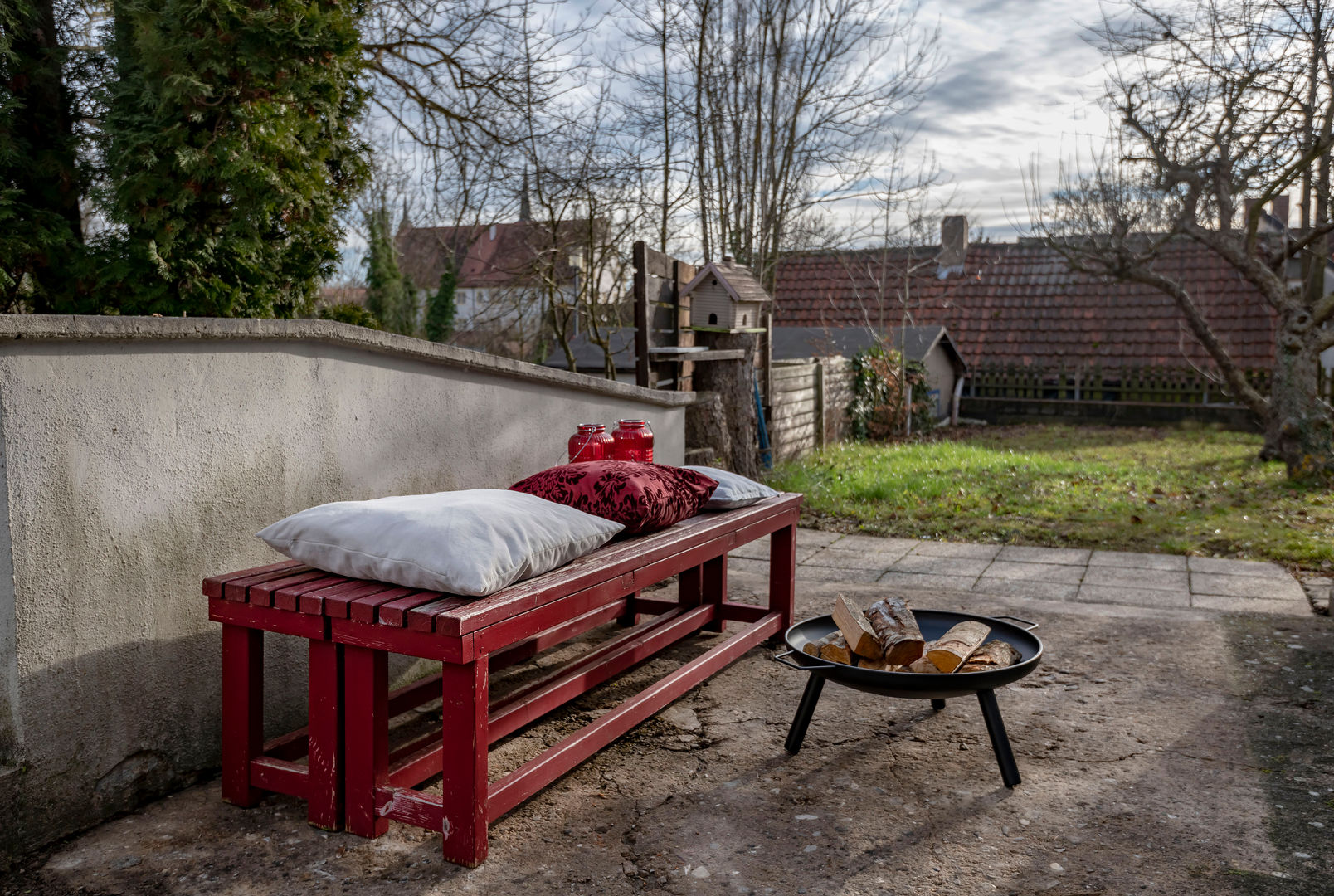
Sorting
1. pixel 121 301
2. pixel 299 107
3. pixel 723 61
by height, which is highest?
pixel 723 61

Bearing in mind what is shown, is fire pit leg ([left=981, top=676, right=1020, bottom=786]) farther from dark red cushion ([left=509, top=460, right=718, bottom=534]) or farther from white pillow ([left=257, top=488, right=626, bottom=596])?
white pillow ([left=257, top=488, right=626, bottom=596])

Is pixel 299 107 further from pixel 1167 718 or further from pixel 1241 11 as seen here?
pixel 1241 11

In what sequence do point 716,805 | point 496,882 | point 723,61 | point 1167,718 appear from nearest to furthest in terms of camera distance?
point 496,882 → point 716,805 → point 1167,718 → point 723,61

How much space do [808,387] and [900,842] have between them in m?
8.77

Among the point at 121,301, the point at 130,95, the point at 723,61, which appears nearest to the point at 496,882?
the point at 121,301

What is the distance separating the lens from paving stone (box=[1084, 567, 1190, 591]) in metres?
5.70

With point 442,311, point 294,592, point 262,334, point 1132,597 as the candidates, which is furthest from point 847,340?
point 294,592

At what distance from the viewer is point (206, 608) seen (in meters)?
2.93

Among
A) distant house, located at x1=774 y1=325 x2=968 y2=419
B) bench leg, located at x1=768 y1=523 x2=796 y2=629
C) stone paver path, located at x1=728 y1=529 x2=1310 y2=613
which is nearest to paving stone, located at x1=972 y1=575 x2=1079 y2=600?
stone paver path, located at x1=728 y1=529 x2=1310 y2=613

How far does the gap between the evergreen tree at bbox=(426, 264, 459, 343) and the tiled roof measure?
20.5 feet

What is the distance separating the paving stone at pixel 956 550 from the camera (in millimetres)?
6578

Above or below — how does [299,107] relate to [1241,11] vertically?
below

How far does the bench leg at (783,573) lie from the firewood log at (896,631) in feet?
3.53

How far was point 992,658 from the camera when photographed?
3.04 m
